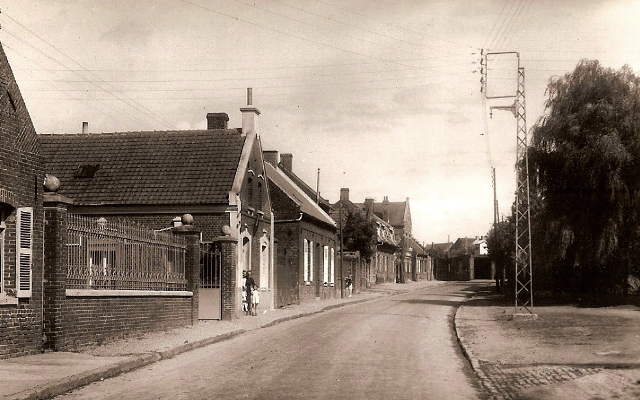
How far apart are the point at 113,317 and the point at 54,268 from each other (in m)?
2.50

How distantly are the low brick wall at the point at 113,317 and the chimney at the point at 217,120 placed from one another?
1049 centimetres

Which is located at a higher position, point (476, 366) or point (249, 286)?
point (249, 286)

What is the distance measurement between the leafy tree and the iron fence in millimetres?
32273

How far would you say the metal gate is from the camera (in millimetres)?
22703

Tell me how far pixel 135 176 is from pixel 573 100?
17.6 meters

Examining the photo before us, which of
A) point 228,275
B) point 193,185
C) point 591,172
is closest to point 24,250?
point 228,275

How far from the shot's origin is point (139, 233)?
1773cm

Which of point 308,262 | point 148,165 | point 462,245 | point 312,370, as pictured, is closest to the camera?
point 312,370

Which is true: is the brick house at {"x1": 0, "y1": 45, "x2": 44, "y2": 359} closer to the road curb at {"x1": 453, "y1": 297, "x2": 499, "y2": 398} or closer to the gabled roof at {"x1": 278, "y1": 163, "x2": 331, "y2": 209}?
the road curb at {"x1": 453, "y1": 297, "x2": 499, "y2": 398}

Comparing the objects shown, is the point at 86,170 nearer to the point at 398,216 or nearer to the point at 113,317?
the point at 113,317

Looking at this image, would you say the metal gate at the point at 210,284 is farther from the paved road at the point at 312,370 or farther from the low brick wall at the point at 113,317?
the paved road at the point at 312,370

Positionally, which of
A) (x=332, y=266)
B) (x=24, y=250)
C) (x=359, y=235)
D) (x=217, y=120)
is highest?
(x=217, y=120)

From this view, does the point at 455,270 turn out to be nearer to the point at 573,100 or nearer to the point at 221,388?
the point at 573,100

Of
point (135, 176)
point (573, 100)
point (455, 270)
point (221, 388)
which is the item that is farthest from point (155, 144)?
point (455, 270)
